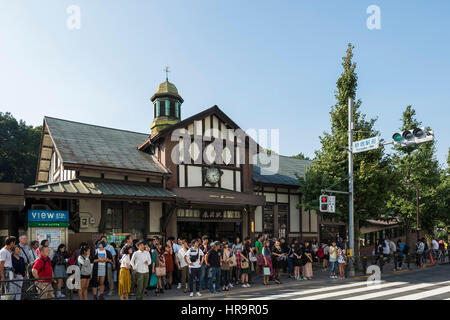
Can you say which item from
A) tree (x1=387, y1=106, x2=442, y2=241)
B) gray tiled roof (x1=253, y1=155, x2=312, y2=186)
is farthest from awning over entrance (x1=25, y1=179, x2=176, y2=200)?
tree (x1=387, y1=106, x2=442, y2=241)

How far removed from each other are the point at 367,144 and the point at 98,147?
11950 millimetres

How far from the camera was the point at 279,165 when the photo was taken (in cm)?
2627

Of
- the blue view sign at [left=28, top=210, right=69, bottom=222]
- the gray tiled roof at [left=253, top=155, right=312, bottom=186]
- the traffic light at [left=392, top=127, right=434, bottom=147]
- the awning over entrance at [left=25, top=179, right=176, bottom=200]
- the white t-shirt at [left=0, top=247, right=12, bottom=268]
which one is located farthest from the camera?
the gray tiled roof at [left=253, top=155, right=312, bottom=186]

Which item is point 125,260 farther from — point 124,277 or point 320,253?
point 320,253

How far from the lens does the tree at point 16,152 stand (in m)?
37.5

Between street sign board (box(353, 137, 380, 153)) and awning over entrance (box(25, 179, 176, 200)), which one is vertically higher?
street sign board (box(353, 137, 380, 153))

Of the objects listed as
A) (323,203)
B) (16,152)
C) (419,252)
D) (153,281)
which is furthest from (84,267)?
(16,152)

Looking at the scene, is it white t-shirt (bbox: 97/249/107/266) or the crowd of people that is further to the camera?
white t-shirt (bbox: 97/249/107/266)

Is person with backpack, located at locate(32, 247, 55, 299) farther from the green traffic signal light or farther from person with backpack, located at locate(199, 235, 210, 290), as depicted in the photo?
the green traffic signal light

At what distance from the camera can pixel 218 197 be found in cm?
1880

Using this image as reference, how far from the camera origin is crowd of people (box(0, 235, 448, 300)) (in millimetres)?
10180

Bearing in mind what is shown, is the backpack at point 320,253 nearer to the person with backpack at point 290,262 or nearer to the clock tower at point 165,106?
the person with backpack at point 290,262

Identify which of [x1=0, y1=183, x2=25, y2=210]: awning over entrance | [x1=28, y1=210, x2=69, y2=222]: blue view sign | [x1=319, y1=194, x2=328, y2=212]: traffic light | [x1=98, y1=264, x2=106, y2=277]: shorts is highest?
[x1=0, y1=183, x2=25, y2=210]: awning over entrance
